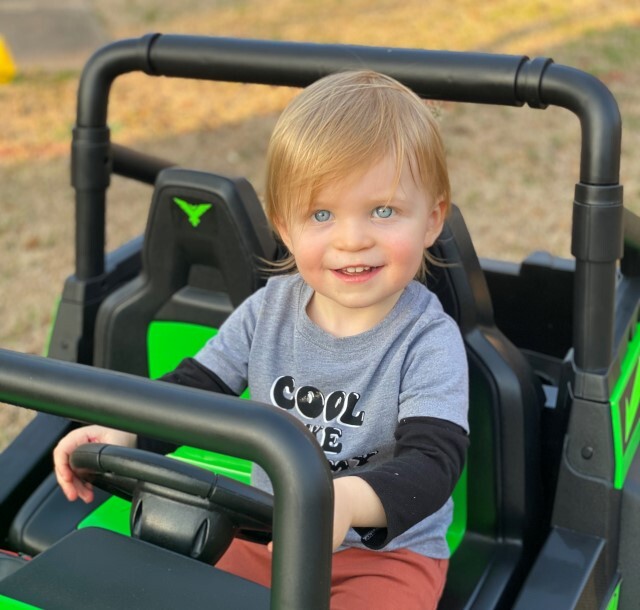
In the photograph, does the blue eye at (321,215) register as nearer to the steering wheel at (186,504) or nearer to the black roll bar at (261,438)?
the steering wheel at (186,504)

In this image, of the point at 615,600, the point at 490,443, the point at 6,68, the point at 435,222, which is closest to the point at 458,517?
the point at 490,443

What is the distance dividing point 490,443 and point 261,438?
2.65 feet

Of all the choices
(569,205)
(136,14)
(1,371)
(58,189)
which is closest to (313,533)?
(1,371)

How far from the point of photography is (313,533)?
2.97ft

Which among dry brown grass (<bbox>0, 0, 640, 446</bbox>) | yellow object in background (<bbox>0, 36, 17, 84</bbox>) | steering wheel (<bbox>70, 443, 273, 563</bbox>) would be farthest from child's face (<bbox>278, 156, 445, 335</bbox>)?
yellow object in background (<bbox>0, 36, 17, 84</bbox>)

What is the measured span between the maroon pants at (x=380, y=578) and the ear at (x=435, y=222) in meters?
0.44

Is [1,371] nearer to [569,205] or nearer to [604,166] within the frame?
[604,166]

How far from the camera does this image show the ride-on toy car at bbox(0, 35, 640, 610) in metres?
0.96

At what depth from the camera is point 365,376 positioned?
1496mm

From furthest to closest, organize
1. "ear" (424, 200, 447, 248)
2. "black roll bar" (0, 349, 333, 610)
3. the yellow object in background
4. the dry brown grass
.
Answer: the yellow object in background < the dry brown grass < "ear" (424, 200, 447, 248) < "black roll bar" (0, 349, 333, 610)

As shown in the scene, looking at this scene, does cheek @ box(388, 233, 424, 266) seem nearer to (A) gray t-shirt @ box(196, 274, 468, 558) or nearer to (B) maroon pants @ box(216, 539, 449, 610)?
(A) gray t-shirt @ box(196, 274, 468, 558)

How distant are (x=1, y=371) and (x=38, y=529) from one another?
91cm

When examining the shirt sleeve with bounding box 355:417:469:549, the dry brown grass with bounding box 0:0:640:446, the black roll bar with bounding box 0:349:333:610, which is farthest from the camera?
the dry brown grass with bounding box 0:0:640:446

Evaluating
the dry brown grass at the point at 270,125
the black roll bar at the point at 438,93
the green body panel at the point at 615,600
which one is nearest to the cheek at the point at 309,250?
the black roll bar at the point at 438,93
